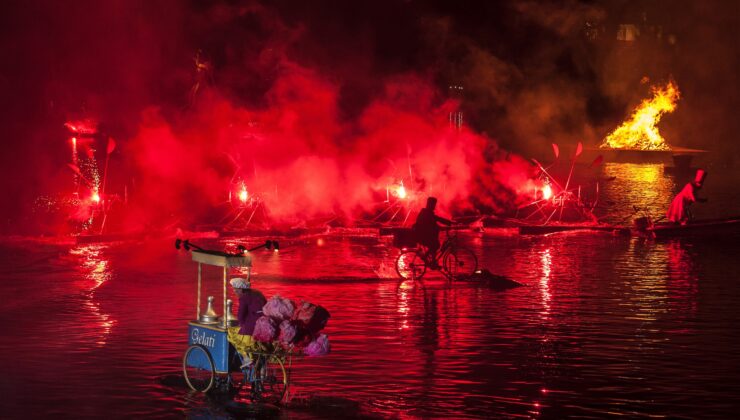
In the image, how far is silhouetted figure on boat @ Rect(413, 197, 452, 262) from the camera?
18578mm

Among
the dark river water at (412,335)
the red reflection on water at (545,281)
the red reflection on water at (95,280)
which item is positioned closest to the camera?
the dark river water at (412,335)

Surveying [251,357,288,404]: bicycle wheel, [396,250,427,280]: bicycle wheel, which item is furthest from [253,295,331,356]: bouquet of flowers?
[396,250,427,280]: bicycle wheel

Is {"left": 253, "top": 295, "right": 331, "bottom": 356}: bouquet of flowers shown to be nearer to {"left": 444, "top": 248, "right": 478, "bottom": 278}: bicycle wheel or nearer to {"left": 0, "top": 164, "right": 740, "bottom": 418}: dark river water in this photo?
{"left": 0, "top": 164, "right": 740, "bottom": 418}: dark river water

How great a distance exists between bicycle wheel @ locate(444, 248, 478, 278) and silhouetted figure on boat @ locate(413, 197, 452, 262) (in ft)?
1.00

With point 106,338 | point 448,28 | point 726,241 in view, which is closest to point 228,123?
point 448,28

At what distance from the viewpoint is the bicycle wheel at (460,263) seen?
18625mm

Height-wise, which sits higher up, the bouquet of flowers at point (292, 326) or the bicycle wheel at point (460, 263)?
the bicycle wheel at point (460, 263)

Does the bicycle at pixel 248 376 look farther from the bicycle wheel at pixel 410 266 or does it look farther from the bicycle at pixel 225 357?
the bicycle wheel at pixel 410 266

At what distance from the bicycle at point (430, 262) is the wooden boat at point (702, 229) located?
917cm

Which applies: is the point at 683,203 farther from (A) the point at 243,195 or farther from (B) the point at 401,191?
(A) the point at 243,195

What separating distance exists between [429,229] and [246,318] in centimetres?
951

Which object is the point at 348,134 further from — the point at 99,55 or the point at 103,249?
the point at 103,249

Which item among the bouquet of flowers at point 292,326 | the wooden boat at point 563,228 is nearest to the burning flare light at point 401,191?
the wooden boat at point 563,228

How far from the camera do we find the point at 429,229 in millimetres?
18656
